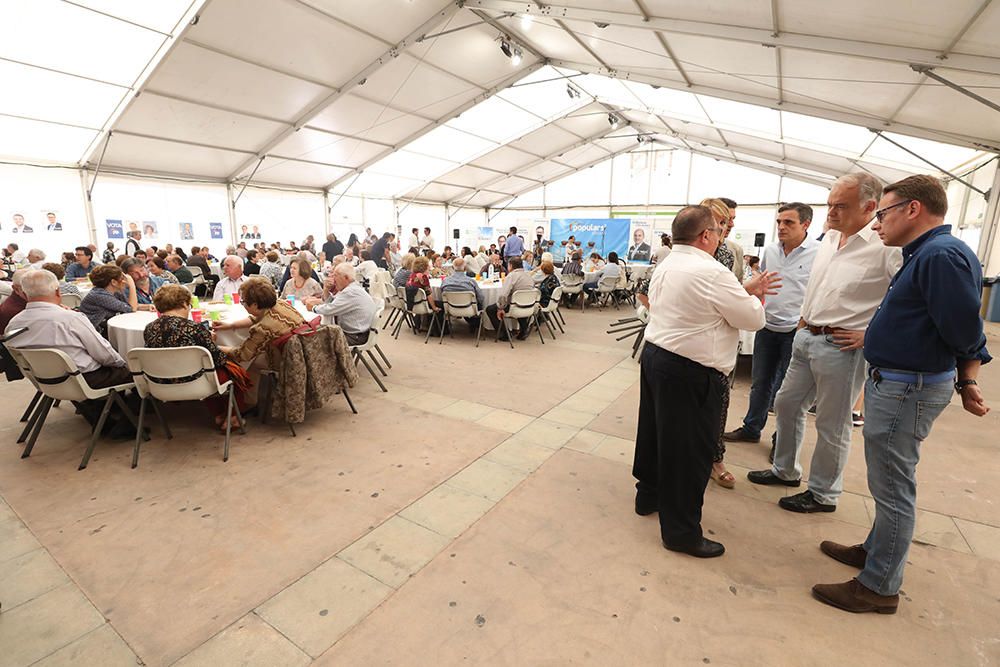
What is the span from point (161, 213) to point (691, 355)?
46.0 ft

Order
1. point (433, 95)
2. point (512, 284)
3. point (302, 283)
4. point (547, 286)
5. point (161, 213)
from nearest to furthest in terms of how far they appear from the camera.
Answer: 1. point (302, 283)
2. point (512, 284)
3. point (547, 286)
4. point (433, 95)
5. point (161, 213)

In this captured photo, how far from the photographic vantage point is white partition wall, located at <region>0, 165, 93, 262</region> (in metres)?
9.40

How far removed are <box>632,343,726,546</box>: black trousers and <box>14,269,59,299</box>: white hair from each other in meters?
3.74

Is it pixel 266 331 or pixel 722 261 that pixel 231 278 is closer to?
pixel 266 331

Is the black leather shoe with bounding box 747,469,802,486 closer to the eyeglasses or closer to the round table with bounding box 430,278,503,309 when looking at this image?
the eyeglasses

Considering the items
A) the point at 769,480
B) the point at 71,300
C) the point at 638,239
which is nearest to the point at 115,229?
the point at 71,300

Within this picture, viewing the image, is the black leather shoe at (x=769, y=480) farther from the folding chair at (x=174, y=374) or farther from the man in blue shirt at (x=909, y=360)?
the folding chair at (x=174, y=374)

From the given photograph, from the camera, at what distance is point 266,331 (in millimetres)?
3295

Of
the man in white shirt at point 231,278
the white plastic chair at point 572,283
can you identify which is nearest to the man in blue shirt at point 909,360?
the man in white shirt at point 231,278

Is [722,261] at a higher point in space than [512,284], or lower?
higher

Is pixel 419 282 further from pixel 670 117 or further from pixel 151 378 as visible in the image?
pixel 670 117

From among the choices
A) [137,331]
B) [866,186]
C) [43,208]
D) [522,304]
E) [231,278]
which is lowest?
[522,304]

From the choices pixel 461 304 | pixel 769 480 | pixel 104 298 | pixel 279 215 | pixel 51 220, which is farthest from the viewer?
pixel 279 215

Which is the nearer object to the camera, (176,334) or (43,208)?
(176,334)
